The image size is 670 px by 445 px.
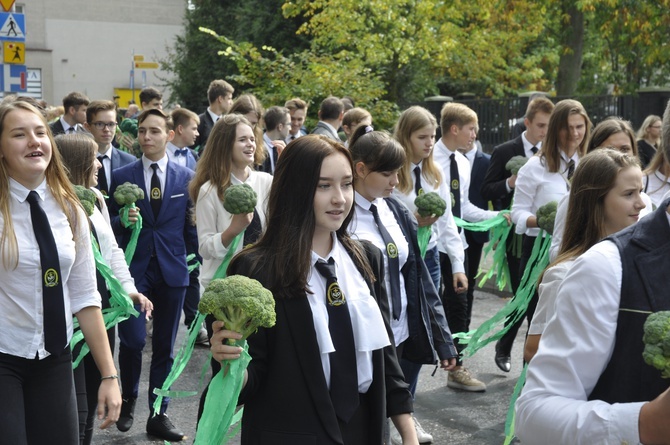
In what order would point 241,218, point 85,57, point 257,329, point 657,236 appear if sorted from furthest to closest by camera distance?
1. point 85,57
2. point 241,218
3. point 257,329
4. point 657,236

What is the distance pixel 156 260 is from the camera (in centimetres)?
675

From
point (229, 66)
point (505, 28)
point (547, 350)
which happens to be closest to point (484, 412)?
point (547, 350)

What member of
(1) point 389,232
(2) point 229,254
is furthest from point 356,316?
(2) point 229,254

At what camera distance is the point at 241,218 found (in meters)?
5.99

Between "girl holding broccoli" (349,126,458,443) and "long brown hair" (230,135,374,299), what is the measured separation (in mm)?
1399

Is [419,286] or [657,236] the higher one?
[657,236]

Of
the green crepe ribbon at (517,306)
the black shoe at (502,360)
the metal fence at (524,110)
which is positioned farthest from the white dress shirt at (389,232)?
the metal fence at (524,110)

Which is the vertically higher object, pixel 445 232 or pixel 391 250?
pixel 391 250

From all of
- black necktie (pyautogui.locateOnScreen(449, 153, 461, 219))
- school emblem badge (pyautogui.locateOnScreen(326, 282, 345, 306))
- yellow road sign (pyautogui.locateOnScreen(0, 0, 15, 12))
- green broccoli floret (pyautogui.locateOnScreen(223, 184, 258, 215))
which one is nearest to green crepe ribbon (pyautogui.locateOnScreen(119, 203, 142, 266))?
green broccoli floret (pyautogui.locateOnScreen(223, 184, 258, 215))

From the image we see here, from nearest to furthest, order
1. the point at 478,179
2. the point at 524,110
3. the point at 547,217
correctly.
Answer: the point at 547,217 → the point at 478,179 → the point at 524,110

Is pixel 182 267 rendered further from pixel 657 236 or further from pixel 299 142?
pixel 657 236

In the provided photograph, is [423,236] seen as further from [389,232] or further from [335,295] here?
[335,295]

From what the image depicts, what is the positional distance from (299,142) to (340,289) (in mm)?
568

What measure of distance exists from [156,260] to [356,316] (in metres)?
3.57
